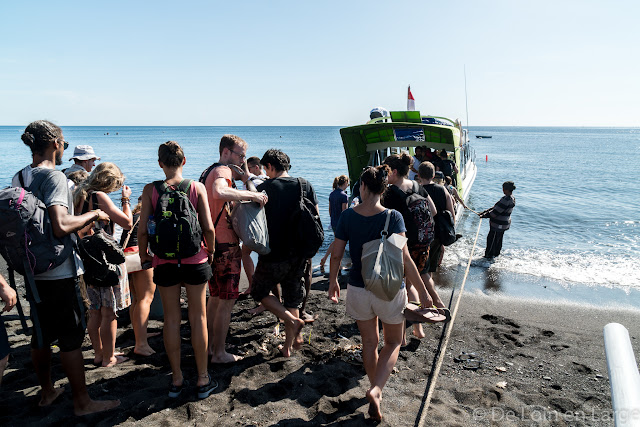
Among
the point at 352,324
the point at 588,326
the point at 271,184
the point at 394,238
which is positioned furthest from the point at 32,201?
the point at 588,326

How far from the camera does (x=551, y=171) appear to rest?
35062 mm

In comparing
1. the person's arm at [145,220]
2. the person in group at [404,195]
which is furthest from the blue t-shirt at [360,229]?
the person's arm at [145,220]

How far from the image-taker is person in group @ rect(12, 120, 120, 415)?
115 inches

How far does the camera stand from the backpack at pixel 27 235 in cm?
277

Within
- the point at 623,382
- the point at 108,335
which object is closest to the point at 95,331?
Answer: the point at 108,335

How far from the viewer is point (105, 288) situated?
390 cm

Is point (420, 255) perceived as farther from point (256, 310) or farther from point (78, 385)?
point (78, 385)

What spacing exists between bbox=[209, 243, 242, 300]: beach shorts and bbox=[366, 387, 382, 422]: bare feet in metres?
1.50

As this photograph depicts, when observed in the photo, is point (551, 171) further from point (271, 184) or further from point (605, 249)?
point (271, 184)

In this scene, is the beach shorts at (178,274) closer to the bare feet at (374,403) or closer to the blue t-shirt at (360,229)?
the blue t-shirt at (360,229)

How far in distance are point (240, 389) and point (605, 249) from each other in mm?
11487

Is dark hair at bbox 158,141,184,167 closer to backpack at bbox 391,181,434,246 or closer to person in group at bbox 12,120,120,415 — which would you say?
person in group at bbox 12,120,120,415

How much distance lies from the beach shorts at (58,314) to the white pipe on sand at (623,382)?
3.23 m

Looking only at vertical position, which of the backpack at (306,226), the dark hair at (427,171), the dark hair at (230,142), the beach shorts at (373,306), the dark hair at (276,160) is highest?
the dark hair at (230,142)
